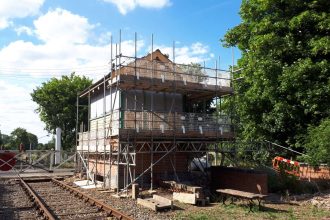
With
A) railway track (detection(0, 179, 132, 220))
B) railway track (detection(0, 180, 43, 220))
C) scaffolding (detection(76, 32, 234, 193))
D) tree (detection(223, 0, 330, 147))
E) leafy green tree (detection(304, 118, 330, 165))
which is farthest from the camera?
tree (detection(223, 0, 330, 147))

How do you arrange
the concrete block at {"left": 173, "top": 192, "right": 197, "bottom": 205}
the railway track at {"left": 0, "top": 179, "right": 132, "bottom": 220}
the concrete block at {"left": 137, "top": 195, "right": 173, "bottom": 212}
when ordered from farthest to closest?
the concrete block at {"left": 173, "top": 192, "right": 197, "bottom": 205} → the concrete block at {"left": 137, "top": 195, "right": 173, "bottom": 212} → the railway track at {"left": 0, "top": 179, "right": 132, "bottom": 220}

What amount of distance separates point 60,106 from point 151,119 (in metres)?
35.1

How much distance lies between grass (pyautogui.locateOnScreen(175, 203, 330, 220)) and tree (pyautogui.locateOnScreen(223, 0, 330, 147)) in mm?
9250

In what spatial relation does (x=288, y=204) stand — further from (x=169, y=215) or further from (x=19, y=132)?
(x=19, y=132)

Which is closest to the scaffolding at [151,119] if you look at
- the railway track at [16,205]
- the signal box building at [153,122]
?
the signal box building at [153,122]

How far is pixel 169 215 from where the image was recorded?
11.9 m

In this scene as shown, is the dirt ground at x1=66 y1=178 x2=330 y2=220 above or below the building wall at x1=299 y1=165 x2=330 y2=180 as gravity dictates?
below

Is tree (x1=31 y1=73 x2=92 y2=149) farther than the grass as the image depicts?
Yes

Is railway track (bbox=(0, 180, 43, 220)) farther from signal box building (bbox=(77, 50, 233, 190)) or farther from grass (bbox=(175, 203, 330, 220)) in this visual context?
grass (bbox=(175, 203, 330, 220))

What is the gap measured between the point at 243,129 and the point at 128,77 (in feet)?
43.1

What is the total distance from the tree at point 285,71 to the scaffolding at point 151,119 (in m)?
4.15

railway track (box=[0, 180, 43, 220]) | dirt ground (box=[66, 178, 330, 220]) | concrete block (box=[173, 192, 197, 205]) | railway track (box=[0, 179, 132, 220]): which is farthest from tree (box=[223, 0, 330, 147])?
railway track (box=[0, 180, 43, 220])

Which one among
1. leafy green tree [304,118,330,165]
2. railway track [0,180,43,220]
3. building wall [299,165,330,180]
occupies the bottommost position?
railway track [0,180,43,220]

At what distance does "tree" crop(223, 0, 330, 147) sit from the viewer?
2156cm
